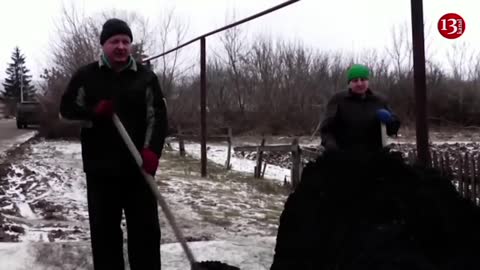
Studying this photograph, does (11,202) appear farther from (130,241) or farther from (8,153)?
(8,153)

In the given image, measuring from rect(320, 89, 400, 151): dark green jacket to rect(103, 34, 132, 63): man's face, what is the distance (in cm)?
144

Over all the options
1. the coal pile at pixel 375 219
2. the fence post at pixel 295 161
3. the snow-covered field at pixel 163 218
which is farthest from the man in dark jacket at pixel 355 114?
the fence post at pixel 295 161

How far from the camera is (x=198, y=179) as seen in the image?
9.88m

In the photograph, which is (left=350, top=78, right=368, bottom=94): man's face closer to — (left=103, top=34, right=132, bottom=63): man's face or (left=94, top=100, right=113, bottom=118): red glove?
(left=103, top=34, right=132, bottom=63): man's face

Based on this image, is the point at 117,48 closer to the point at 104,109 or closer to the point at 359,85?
the point at 104,109

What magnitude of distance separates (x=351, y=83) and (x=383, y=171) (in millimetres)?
2018

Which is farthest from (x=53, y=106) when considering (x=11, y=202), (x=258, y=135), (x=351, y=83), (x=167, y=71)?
(x=351, y=83)

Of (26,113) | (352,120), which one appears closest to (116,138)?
(352,120)

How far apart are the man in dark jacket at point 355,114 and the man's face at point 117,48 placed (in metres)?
1.44

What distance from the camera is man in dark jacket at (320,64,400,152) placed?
3.60 metres

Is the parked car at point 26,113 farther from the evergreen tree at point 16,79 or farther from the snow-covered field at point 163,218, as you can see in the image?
the evergreen tree at point 16,79

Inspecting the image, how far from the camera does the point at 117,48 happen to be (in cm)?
289

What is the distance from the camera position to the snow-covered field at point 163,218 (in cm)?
384

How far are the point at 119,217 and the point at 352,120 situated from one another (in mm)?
1708
